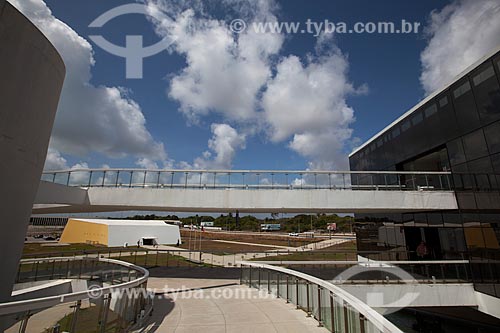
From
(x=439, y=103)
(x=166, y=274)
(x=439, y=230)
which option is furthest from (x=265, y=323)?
(x=439, y=103)

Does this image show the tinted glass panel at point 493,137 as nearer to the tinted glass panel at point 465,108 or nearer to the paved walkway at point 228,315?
the tinted glass panel at point 465,108

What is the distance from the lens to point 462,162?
13.7 m

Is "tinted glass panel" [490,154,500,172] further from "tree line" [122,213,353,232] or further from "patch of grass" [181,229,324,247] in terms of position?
"tree line" [122,213,353,232]

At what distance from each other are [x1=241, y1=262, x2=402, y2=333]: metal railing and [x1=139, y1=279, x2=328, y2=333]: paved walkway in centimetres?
28

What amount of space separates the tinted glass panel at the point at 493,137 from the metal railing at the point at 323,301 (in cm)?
1043

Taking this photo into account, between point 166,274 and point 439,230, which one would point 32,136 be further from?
point 439,230

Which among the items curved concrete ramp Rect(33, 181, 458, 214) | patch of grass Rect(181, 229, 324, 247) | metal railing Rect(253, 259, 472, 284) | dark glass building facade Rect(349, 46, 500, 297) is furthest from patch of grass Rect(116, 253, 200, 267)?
patch of grass Rect(181, 229, 324, 247)

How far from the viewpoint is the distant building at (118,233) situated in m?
38.4

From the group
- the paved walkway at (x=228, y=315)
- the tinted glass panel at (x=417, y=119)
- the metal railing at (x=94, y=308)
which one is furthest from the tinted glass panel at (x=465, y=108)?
the metal railing at (x=94, y=308)

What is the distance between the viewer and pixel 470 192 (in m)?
12.9

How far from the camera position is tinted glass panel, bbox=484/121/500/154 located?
11336 mm

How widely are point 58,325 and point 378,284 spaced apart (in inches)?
474

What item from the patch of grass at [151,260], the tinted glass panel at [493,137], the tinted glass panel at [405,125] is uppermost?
the tinted glass panel at [405,125]

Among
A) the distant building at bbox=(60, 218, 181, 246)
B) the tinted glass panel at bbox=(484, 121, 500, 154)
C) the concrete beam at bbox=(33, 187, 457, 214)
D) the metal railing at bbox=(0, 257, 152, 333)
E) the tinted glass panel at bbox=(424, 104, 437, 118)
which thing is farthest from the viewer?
the distant building at bbox=(60, 218, 181, 246)
